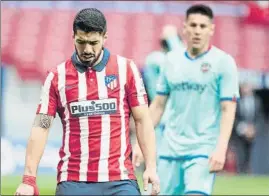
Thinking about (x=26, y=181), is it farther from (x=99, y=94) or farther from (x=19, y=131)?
(x=19, y=131)

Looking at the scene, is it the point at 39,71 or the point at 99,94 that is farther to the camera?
the point at 39,71

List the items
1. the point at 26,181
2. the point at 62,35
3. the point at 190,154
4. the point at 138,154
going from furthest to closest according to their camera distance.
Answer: the point at 62,35, the point at 190,154, the point at 138,154, the point at 26,181

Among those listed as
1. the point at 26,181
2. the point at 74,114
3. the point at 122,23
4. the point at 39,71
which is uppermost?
the point at 122,23

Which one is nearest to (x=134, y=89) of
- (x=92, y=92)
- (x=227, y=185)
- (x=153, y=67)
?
(x=92, y=92)

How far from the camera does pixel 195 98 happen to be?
9.15 meters

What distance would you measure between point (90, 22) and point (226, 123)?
2.50 meters

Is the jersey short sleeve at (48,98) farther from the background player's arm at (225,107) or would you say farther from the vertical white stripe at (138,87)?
the background player's arm at (225,107)

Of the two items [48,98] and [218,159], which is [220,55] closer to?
[218,159]

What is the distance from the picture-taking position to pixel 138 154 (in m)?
8.60

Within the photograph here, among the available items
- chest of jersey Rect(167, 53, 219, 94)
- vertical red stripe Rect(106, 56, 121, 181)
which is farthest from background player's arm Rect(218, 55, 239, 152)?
vertical red stripe Rect(106, 56, 121, 181)

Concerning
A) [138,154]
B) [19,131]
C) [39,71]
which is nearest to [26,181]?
[138,154]

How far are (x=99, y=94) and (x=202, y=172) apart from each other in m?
2.45

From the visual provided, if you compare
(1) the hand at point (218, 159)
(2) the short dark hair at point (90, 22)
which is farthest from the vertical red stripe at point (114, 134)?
(1) the hand at point (218, 159)

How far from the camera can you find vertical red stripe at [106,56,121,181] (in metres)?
6.74
